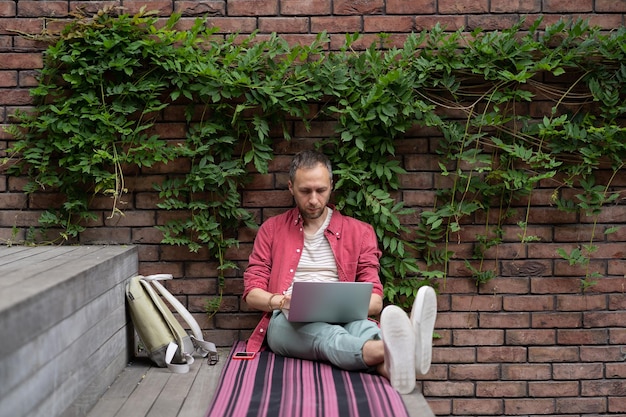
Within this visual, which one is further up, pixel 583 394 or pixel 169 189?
pixel 169 189

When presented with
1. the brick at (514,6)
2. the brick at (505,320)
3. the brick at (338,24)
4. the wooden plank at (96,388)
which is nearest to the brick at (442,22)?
the brick at (514,6)

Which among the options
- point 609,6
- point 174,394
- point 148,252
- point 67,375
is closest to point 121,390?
point 174,394

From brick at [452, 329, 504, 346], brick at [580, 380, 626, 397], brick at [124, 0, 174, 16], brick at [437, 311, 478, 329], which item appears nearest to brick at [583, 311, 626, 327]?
brick at [580, 380, 626, 397]

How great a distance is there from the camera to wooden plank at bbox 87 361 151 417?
2.23 meters

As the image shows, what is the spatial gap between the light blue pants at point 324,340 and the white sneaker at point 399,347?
211 millimetres

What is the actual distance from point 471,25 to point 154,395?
7.40 feet

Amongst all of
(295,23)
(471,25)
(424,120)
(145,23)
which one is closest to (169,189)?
(145,23)

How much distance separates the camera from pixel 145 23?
9.80 feet

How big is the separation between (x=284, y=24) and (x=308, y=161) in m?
0.75

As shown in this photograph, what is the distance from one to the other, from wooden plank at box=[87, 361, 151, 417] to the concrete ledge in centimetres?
3

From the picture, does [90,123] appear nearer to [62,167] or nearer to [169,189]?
[62,167]

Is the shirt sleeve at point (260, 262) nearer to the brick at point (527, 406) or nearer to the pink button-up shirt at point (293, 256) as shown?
the pink button-up shirt at point (293, 256)

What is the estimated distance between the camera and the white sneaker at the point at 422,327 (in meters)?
2.31

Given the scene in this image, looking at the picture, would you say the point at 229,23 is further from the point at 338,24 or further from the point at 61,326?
the point at 61,326
